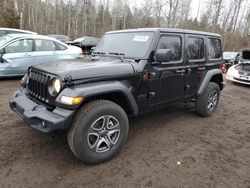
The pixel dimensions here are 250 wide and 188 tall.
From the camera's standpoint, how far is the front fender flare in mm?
2719

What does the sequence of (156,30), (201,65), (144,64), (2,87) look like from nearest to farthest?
1. (144,64)
2. (156,30)
3. (201,65)
4. (2,87)

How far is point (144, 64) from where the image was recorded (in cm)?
348

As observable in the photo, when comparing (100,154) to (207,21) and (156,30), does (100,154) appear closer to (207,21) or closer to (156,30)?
(156,30)

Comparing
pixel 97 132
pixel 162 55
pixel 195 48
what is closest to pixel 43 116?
pixel 97 132

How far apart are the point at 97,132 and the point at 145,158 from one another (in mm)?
848

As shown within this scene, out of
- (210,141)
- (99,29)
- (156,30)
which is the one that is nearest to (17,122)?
(156,30)

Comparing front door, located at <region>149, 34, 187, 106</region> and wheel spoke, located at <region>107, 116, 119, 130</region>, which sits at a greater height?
Result: front door, located at <region>149, 34, 187, 106</region>

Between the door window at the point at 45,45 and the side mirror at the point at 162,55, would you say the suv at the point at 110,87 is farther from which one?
the door window at the point at 45,45

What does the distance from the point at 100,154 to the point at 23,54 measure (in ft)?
17.9

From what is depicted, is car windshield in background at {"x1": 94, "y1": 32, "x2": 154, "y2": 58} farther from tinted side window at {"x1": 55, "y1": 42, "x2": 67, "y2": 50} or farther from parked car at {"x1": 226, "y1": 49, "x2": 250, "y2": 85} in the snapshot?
parked car at {"x1": 226, "y1": 49, "x2": 250, "y2": 85}

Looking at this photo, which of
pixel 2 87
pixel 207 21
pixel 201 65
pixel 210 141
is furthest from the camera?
pixel 207 21

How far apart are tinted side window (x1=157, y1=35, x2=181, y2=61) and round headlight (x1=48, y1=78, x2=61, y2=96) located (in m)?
1.81

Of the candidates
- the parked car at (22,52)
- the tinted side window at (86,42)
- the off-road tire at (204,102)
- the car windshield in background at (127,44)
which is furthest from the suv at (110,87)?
the tinted side window at (86,42)

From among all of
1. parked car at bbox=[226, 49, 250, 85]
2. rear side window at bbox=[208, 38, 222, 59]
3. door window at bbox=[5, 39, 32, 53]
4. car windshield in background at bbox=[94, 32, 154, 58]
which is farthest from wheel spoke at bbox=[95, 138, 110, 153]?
parked car at bbox=[226, 49, 250, 85]
